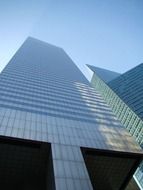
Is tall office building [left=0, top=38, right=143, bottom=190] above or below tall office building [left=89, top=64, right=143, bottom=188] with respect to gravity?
above

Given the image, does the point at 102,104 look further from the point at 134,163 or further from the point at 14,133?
the point at 14,133

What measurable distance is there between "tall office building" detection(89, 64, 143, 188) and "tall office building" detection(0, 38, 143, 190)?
2556 cm

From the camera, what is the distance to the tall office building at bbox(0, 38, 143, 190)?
104ft

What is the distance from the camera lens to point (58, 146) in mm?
34969

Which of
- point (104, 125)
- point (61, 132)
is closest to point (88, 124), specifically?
point (104, 125)

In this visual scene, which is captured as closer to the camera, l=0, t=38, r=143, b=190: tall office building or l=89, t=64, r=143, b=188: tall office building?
l=0, t=38, r=143, b=190: tall office building

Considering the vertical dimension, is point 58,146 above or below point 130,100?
above

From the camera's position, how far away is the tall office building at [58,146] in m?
31.8

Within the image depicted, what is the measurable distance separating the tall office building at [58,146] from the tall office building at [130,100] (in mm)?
25557

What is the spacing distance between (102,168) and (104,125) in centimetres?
1203

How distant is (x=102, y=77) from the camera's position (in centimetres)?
16775

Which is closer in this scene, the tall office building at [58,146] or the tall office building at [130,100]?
the tall office building at [58,146]

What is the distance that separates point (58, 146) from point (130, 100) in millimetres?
70032

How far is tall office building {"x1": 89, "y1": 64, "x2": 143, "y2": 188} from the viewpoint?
80250mm
